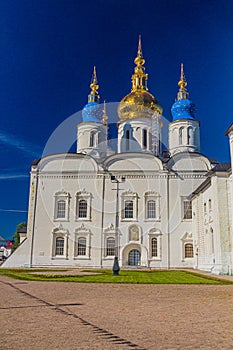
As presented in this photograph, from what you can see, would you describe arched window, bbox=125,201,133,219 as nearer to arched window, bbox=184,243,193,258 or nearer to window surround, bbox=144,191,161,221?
window surround, bbox=144,191,161,221

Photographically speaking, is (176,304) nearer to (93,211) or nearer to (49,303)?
(49,303)

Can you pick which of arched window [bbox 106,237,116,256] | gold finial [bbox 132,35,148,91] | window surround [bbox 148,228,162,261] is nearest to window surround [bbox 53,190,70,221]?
arched window [bbox 106,237,116,256]

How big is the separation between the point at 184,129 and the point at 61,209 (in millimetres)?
14306

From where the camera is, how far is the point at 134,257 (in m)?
31.0

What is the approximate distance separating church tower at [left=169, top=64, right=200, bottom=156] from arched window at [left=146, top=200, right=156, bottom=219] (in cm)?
659

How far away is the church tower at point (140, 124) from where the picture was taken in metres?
35.8

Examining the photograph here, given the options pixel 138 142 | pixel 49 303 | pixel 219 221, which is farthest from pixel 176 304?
pixel 138 142

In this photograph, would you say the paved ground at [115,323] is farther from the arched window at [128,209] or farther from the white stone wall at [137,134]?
the white stone wall at [137,134]

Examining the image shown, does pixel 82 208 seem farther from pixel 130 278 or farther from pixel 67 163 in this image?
pixel 130 278

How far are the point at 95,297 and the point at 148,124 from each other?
27617 mm

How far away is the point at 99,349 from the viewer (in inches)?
183

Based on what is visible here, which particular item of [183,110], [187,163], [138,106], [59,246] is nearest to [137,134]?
[138,106]

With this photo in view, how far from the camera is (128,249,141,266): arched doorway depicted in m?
30.9

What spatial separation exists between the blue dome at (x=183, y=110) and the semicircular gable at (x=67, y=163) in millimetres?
10410
